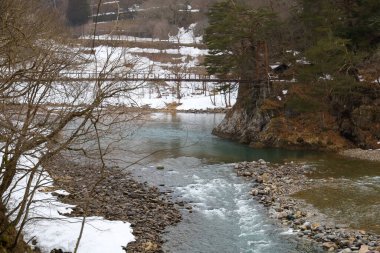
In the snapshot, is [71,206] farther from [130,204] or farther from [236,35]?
[236,35]

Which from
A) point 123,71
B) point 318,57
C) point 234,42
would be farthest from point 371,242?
point 234,42

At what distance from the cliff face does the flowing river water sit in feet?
5.22

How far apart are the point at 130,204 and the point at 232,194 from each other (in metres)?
3.72

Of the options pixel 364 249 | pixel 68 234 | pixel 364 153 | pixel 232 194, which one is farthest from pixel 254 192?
pixel 364 153

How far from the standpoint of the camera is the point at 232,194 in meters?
14.6

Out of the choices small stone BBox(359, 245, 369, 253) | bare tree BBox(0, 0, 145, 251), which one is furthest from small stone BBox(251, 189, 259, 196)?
bare tree BBox(0, 0, 145, 251)

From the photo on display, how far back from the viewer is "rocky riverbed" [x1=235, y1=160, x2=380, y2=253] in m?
9.81

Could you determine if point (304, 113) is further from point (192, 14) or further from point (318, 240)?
point (192, 14)

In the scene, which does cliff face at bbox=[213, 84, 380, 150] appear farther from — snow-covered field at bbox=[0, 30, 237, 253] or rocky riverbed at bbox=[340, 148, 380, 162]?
snow-covered field at bbox=[0, 30, 237, 253]

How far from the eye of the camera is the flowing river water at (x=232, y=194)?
33.9 feet

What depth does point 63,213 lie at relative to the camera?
10.4m

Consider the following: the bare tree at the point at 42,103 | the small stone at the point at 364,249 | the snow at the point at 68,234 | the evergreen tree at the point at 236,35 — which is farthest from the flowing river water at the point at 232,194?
the evergreen tree at the point at 236,35

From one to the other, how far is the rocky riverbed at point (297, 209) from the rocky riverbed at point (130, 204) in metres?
3.17

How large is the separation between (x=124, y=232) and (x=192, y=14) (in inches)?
3603
